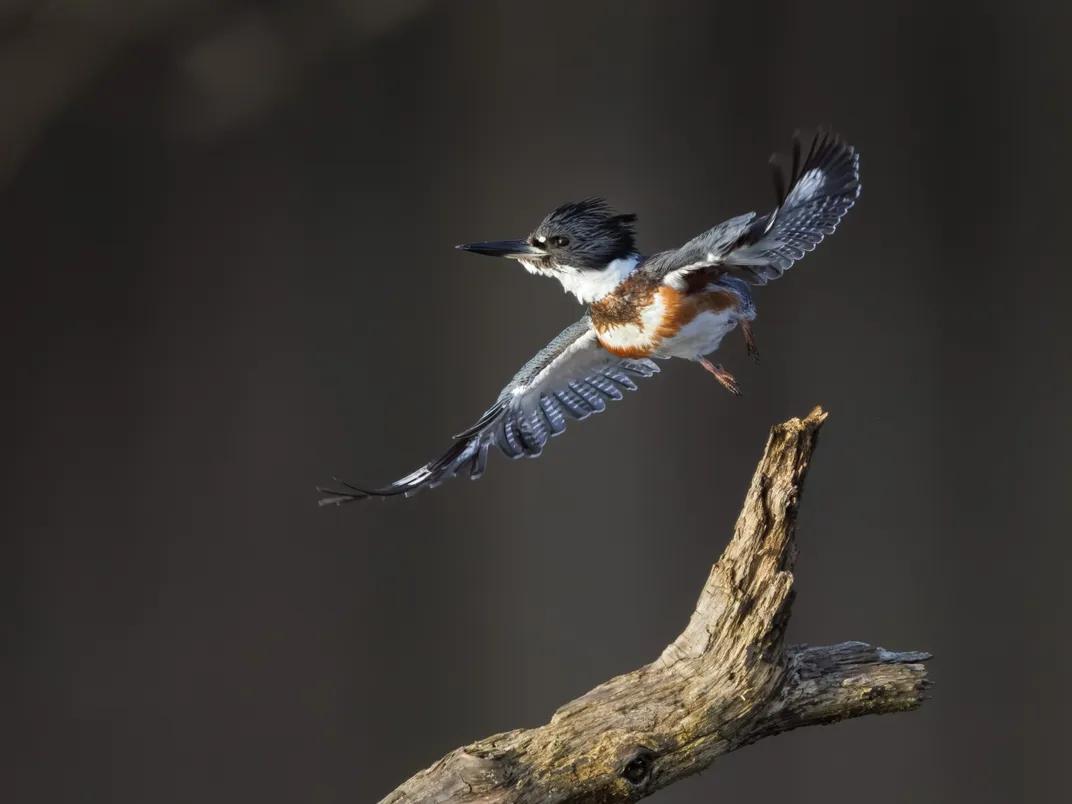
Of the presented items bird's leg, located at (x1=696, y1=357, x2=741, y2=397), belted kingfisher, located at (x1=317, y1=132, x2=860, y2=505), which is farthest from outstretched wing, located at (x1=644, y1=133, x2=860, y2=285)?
bird's leg, located at (x1=696, y1=357, x2=741, y2=397)

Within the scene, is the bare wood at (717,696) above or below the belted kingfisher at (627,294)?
below

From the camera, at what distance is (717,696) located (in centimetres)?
120

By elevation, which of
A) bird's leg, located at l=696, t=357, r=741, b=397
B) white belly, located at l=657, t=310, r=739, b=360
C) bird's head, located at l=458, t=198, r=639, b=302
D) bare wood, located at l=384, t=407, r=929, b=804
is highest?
bird's head, located at l=458, t=198, r=639, b=302

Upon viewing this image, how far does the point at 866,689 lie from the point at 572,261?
675 mm

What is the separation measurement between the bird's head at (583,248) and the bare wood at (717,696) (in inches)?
14.3

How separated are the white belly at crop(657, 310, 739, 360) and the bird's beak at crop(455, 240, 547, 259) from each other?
0.26 meters

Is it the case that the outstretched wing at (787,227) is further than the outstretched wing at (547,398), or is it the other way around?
the outstretched wing at (547,398)

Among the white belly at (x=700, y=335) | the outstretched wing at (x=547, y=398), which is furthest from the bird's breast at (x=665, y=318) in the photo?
the outstretched wing at (x=547, y=398)

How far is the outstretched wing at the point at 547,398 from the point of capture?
1525 millimetres

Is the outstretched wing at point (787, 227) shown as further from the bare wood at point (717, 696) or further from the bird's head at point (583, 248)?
the bare wood at point (717, 696)

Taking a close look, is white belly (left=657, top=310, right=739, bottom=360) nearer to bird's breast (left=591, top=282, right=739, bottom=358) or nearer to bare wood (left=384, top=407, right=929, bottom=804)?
bird's breast (left=591, top=282, right=739, bottom=358)

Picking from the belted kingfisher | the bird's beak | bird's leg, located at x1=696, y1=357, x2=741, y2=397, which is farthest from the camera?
the bird's beak

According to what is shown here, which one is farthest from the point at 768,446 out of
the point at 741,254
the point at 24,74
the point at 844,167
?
the point at 24,74

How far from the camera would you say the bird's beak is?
156 centimetres
